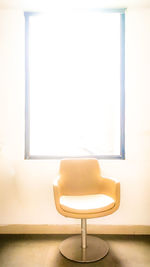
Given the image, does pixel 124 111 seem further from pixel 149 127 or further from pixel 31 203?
pixel 31 203

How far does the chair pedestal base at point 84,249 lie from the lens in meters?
2.26

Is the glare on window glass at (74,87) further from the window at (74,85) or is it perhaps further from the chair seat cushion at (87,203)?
the chair seat cushion at (87,203)

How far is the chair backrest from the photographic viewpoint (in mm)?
2604

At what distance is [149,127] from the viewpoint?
2.85 m

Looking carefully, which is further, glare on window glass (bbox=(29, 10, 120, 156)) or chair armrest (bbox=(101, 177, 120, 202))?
glare on window glass (bbox=(29, 10, 120, 156))

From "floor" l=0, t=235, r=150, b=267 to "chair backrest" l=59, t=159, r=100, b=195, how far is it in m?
0.65

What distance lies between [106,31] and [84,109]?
1.13m

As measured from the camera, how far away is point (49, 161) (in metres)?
2.90

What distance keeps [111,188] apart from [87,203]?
35cm

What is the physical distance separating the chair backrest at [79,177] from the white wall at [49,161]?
277 millimetres

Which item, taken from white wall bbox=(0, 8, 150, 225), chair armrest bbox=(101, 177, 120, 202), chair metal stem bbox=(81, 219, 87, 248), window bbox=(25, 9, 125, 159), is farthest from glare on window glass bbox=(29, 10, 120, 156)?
chair metal stem bbox=(81, 219, 87, 248)

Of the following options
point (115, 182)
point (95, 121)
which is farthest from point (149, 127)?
point (115, 182)

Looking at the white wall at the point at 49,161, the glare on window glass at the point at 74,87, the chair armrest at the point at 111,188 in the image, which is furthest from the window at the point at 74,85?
the chair armrest at the point at 111,188

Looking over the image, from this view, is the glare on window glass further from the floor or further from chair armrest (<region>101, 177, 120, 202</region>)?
the floor
